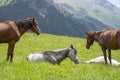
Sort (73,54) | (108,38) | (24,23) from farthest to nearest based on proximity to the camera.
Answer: (108,38) < (73,54) < (24,23)

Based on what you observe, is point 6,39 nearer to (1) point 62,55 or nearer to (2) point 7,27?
(2) point 7,27

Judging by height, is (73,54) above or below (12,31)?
below

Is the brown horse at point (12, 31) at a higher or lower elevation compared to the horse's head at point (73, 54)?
higher

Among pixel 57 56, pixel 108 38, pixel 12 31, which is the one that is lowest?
pixel 108 38

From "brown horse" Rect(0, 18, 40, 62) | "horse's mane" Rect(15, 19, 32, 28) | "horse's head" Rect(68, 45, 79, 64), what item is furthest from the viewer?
"horse's head" Rect(68, 45, 79, 64)

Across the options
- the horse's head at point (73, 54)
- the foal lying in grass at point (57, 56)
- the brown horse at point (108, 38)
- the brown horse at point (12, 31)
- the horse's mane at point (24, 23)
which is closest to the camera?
the brown horse at point (12, 31)

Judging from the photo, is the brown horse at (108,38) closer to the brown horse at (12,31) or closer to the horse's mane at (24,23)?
the brown horse at (12,31)

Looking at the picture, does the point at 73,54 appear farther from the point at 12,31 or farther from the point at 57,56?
the point at 12,31

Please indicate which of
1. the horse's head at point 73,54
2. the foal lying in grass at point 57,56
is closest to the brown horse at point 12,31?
the foal lying in grass at point 57,56

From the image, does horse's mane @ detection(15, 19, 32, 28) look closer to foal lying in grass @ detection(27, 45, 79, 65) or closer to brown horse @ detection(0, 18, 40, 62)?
brown horse @ detection(0, 18, 40, 62)

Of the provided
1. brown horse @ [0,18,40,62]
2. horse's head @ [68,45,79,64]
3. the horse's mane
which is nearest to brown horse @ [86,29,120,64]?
horse's head @ [68,45,79,64]

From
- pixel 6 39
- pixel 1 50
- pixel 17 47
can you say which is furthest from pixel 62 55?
pixel 17 47

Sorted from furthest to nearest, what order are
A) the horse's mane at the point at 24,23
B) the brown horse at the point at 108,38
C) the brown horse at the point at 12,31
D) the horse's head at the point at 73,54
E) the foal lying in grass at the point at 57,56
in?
1. the brown horse at the point at 108,38
2. the horse's head at the point at 73,54
3. the foal lying in grass at the point at 57,56
4. the horse's mane at the point at 24,23
5. the brown horse at the point at 12,31

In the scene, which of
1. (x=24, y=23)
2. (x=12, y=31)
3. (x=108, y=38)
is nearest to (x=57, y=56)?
(x=24, y=23)
